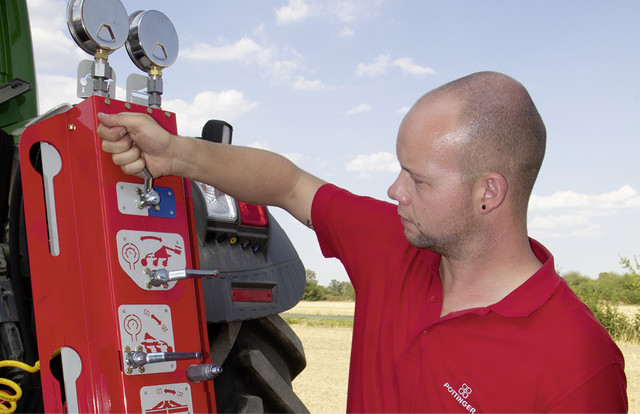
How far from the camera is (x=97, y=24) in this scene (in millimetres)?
1830

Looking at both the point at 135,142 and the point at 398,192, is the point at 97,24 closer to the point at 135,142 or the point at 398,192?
the point at 135,142

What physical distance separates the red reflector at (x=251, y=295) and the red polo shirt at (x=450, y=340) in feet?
1.25

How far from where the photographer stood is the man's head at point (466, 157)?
1.66 meters

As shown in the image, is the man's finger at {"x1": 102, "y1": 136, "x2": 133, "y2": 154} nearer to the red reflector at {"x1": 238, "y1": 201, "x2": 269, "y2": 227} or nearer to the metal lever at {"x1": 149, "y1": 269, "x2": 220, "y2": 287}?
the metal lever at {"x1": 149, "y1": 269, "x2": 220, "y2": 287}

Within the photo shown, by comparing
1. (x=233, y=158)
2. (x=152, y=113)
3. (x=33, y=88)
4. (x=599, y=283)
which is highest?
(x=33, y=88)

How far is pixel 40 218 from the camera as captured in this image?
6.15 ft

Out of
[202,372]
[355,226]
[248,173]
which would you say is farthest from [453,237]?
[202,372]

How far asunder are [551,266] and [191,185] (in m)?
1.12

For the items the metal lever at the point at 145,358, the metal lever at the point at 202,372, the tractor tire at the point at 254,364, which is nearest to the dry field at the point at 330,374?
the tractor tire at the point at 254,364

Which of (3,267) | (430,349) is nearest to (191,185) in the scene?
(3,267)

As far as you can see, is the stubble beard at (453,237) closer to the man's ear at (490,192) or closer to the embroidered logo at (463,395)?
the man's ear at (490,192)

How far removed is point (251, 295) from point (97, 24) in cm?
99

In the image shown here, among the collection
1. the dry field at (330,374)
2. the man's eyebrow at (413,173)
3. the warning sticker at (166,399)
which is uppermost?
the man's eyebrow at (413,173)

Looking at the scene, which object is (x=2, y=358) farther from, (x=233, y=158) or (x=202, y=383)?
(x=233, y=158)
